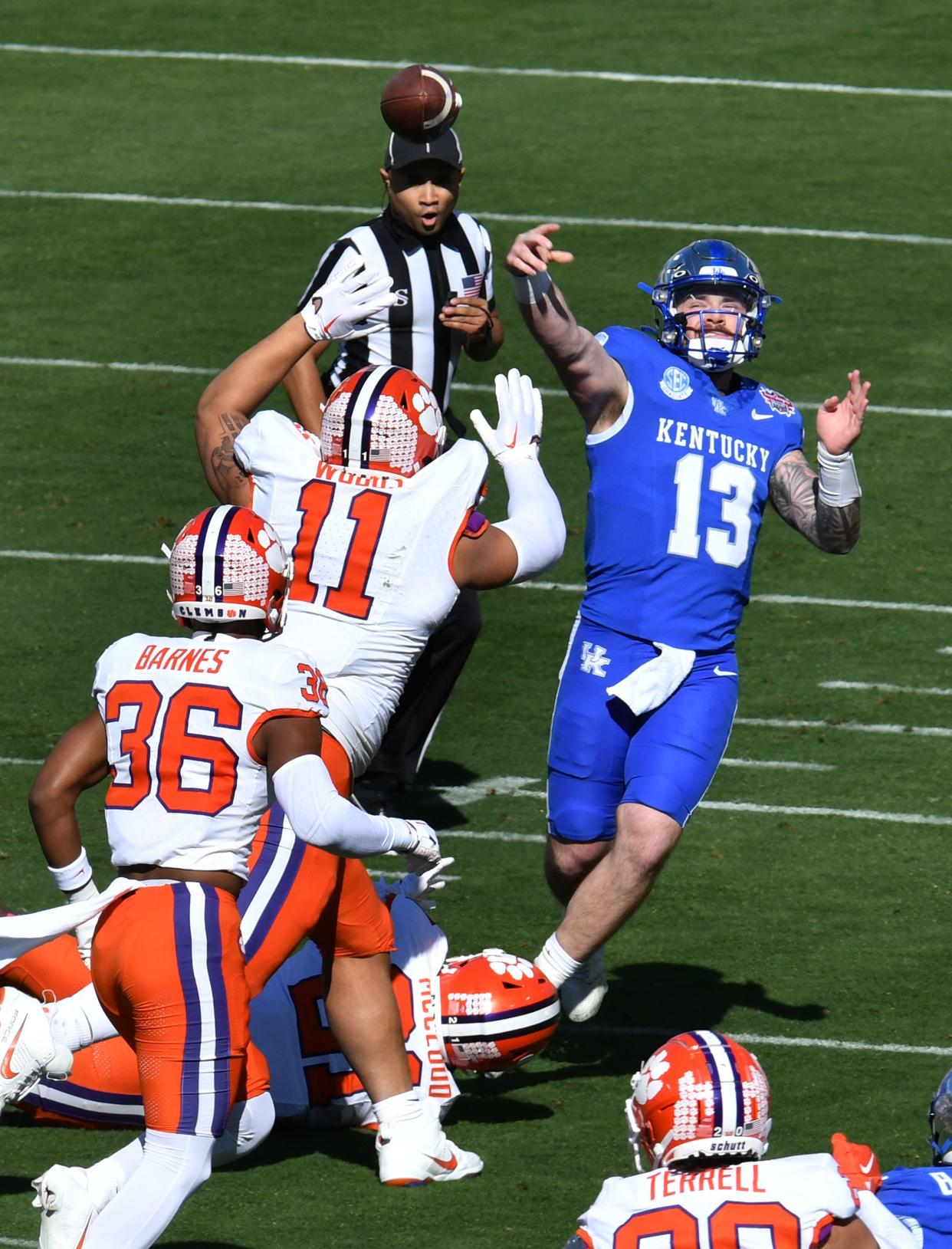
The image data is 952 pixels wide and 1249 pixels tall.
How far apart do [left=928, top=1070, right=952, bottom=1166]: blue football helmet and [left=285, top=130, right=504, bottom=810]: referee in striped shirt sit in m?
3.48

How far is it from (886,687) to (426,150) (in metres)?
2.82

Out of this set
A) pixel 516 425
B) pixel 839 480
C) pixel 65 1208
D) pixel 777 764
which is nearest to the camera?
pixel 65 1208

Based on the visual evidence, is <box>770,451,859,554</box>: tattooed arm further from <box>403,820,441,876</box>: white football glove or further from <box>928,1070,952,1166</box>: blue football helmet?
<box>928,1070,952,1166</box>: blue football helmet

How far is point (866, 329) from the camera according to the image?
11.7 m

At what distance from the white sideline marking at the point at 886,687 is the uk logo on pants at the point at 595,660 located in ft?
9.08

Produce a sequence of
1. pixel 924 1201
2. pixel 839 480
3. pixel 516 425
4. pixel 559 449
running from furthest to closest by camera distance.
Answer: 1. pixel 559 449
2. pixel 839 480
3. pixel 516 425
4. pixel 924 1201

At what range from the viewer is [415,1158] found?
17.1 ft

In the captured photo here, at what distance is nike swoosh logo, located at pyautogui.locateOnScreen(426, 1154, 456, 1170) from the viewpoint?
5.22 metres

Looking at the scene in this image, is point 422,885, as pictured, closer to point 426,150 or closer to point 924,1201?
point 924,1201

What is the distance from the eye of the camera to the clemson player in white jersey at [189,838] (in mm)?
4426

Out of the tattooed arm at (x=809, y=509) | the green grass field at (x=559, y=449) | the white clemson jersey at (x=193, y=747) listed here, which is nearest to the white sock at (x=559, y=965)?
the green grass field at (x=559, y=449)

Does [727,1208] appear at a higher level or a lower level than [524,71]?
lower

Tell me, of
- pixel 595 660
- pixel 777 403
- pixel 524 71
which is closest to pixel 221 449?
pixel 595 660

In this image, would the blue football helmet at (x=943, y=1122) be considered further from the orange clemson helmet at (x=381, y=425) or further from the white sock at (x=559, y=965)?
the orange clemson helmet at (x=381, y=425)
